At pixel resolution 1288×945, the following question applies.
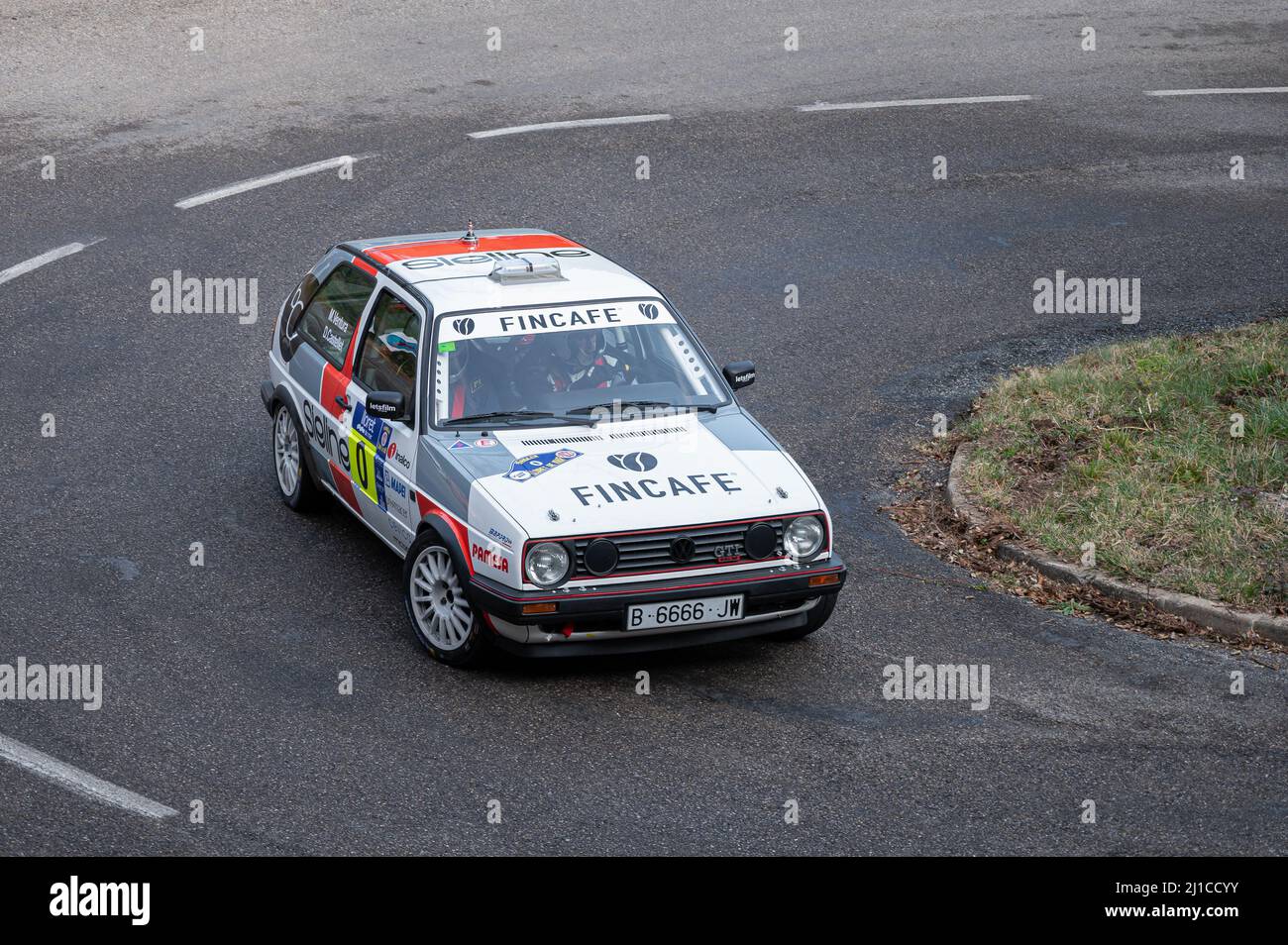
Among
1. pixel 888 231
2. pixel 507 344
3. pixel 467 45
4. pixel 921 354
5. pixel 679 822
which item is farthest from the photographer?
pixel 467 45

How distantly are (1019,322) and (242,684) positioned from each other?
26.1 feet

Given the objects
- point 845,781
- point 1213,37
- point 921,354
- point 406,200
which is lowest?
point 845,781

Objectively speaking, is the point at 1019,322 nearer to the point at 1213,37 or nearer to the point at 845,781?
the point at 845,781

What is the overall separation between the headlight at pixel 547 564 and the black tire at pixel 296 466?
2.62 m

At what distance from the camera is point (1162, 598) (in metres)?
9.04

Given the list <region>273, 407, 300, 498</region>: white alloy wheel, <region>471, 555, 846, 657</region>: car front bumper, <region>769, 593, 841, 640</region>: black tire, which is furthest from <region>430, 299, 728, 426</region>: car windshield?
<region>273, 407, 300, 498</region>: white alloy wheel

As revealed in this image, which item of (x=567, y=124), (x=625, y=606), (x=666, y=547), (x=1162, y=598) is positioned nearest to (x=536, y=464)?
(x=666, y=547)

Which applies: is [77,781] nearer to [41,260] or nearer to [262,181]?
[41,260]

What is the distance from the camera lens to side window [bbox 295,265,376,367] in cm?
960

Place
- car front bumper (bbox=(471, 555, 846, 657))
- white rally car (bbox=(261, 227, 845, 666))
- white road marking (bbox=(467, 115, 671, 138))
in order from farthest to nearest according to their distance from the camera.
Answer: white road marking (bbox=(467, 115, 671, 138)) → white rally car (bbox=(261, 227, 845, 666)) → car front bumper (bbox=(471, 555, 846, 657))

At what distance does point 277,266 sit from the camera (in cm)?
1392

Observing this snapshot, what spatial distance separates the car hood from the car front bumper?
11.3 inches

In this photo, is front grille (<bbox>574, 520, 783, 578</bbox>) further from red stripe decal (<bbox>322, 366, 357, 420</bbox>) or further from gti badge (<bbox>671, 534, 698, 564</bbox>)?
red stripe decal (<bbox>322, 366, 357, 420</bbox>)

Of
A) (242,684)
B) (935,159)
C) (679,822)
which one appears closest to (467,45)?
(935,159)
